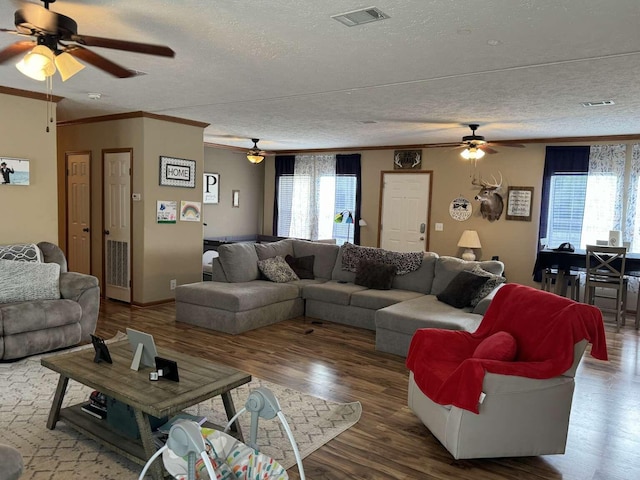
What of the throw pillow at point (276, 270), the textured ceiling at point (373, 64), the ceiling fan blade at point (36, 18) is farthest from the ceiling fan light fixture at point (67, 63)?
the throw pillow at point (276, 270)

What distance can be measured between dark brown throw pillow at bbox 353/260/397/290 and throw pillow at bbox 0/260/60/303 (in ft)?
10.7

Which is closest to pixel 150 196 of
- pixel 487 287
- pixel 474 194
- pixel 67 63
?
pixel 67 63

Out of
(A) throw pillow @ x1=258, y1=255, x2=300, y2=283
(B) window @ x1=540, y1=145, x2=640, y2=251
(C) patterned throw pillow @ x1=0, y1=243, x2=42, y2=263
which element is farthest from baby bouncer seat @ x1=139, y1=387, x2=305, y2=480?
(B) window @ x1=540, y1=145, x2=640, y2=251

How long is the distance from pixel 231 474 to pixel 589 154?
6966 mm

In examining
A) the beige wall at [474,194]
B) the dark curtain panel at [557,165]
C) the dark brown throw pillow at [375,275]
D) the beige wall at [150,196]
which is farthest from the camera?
the beige wall at [474,194]

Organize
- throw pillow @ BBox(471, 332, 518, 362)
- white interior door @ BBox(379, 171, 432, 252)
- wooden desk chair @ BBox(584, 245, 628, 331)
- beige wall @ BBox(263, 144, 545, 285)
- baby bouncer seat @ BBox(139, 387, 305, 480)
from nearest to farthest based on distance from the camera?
baby bouncer seat @ BBox(139, 387, 305, 480) → throw pillow @ BBox(471, 332, 518, 362) → wooden desk chair @ BBox(584, 245, 628, 331) → beige wall @ BBox(263, 144, 545, 285) → white interior door @ BBox(379, 171, 432, 252)

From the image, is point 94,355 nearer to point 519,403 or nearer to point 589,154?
point 519,403

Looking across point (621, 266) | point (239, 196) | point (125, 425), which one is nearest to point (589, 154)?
point (621, 266)

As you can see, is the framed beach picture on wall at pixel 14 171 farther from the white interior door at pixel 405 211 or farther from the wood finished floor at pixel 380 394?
the white interior door at pixel 405 211

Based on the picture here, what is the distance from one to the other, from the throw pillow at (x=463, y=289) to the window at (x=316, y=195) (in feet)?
13.7

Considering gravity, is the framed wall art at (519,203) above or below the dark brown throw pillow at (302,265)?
above

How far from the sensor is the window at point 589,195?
661cm

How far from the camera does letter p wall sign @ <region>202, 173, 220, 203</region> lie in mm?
8953

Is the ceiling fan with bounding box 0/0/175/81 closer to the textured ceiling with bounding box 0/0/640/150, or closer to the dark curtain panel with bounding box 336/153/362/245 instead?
the textured ceiling with bounding box 0/0/640/150
